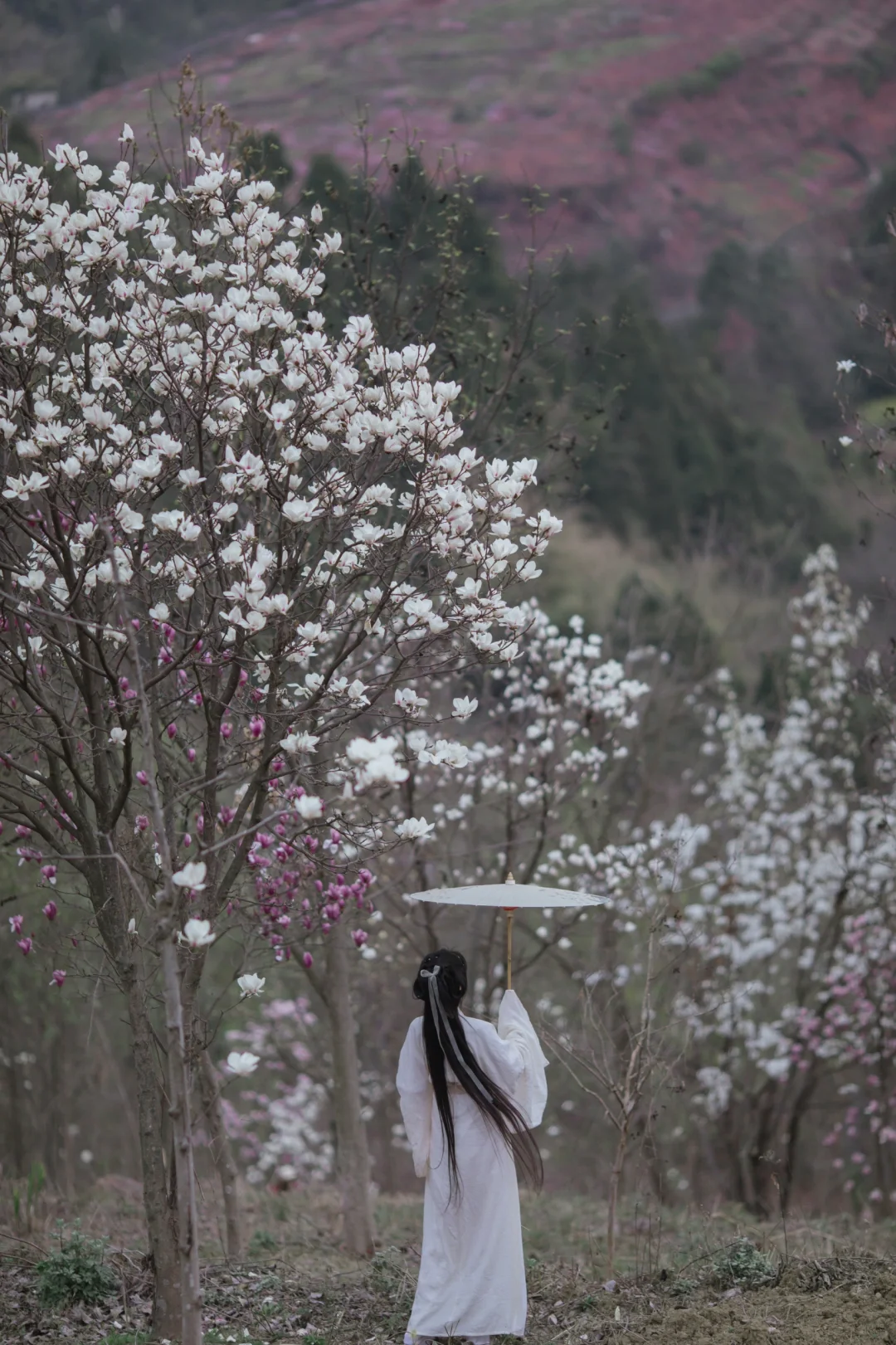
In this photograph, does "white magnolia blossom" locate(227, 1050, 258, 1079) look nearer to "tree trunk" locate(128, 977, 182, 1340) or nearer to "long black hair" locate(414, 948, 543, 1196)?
"long black hair" locate(414, 948, 543, 1196)

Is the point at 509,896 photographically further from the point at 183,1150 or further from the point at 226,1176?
the point at 226,1176

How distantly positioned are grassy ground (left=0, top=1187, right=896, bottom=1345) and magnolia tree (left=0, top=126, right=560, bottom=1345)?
0.60 meters

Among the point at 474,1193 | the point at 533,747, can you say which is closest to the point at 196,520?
the point at 474,1193

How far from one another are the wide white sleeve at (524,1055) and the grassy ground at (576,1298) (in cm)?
83

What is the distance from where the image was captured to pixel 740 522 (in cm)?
2719

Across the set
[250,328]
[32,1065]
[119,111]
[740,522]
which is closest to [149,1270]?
[250,328]

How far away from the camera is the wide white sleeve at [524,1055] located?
5047 mm

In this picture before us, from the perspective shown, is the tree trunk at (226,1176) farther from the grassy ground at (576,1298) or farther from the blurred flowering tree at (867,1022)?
the blurred flowering tree at (867,1022)

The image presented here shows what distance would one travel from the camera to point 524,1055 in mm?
5043

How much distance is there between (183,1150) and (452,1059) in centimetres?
131

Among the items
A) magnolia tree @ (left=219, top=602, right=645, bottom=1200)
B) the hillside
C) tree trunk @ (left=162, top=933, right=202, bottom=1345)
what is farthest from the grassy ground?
the hillside

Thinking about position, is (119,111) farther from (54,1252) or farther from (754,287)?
(54,1252)

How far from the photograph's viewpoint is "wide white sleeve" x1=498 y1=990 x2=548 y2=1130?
505 cm

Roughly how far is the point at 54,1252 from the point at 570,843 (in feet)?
15.6
